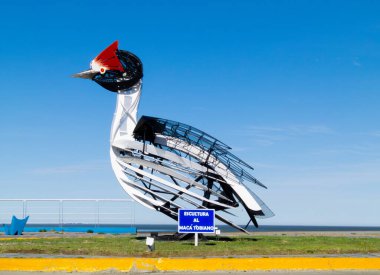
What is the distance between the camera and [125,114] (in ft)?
109

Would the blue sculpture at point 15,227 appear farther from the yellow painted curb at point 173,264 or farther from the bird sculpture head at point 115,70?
the yellow painted curb at point 173,264

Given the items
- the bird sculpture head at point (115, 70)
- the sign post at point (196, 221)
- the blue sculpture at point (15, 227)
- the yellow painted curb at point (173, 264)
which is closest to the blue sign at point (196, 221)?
the sign post at point (196, 221)

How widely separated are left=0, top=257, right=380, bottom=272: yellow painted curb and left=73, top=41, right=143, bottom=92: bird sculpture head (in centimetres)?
1708

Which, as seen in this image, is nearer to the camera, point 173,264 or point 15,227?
point 173,264

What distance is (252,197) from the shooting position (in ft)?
105

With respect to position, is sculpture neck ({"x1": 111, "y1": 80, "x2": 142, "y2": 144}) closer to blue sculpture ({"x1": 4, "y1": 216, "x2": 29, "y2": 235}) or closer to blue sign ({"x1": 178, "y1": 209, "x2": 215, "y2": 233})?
blue sign ({"x1": 178, "y1": 209, "x2": 215, "y2": 233})

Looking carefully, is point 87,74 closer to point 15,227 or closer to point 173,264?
point 15,227

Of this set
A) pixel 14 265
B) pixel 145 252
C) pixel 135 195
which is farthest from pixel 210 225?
pixel 14 265

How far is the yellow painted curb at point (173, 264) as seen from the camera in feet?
58.1

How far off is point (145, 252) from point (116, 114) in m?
13.6

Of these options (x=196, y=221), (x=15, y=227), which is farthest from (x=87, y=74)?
(x=15, y=227)

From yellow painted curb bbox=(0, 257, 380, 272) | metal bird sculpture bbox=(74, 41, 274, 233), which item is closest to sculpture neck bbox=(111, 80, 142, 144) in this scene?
metal bird sculpture bbox=(74, 41, 274, 233)

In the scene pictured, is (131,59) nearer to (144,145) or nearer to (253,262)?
(144,145)

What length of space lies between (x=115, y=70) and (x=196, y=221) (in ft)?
40.9
